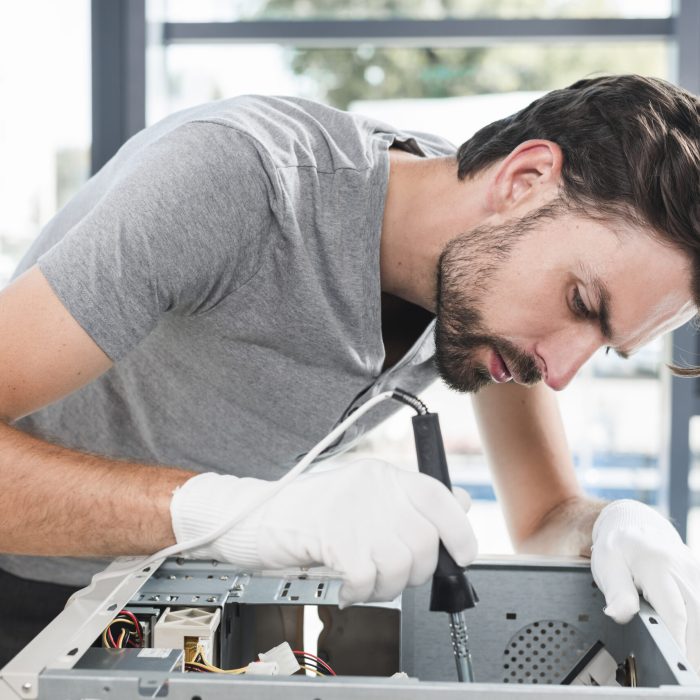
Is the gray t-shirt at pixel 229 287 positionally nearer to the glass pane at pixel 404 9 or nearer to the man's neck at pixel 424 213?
the man's neck at pixel 424 213

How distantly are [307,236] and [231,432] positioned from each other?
29cm

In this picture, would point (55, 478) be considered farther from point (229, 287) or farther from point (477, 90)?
point (477, 90)

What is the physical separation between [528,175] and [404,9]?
5.57 feet

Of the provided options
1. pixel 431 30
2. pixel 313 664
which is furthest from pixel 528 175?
pixel 431 30

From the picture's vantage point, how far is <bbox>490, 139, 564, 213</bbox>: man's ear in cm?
100

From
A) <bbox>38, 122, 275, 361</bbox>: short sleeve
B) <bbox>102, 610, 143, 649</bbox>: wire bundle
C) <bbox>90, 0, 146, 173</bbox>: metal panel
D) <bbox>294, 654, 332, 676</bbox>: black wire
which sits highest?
<bbox>90, 0, 146, 173</bbox>: metal panel

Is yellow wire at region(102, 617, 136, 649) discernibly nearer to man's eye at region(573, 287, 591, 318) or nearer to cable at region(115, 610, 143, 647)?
cable at region(115, 610, 143, 647)

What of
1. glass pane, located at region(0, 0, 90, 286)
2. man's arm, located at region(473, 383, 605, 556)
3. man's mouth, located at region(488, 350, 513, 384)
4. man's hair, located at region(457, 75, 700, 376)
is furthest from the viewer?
glass pane, located at region(0, 0, 90, 286)

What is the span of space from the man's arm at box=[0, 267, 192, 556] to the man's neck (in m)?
0.44

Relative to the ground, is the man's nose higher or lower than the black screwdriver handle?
higher

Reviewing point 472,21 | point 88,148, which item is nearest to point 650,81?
point 472,21

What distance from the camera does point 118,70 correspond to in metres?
2.44

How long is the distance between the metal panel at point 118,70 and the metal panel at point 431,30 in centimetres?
16

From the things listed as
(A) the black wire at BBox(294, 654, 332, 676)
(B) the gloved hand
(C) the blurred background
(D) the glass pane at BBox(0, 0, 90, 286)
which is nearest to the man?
(B) the gloved hand
